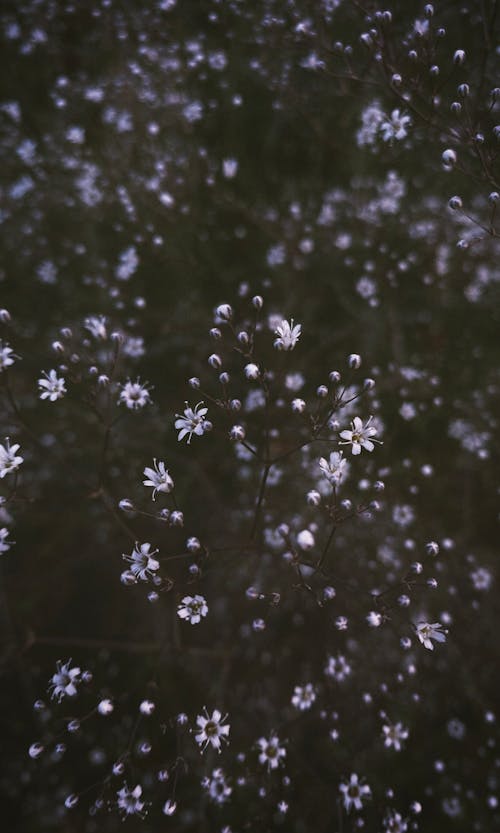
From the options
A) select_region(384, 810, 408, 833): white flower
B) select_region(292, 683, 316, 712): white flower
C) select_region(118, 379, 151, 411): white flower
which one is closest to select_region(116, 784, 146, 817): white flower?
select_region(292, 683, 316, 712): white flower

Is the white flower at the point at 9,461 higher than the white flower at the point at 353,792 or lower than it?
higher


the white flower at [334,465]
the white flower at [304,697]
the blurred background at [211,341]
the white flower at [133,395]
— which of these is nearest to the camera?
the white flower at [334,465]

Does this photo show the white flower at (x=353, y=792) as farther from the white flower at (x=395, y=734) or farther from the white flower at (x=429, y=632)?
the white flower at (x=429, y=632)

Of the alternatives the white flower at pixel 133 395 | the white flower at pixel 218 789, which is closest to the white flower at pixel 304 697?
the white flower at pixel 218 789

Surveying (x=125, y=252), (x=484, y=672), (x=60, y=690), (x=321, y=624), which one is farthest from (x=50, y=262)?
(x=484, y=672)

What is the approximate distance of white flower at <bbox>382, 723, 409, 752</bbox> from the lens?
229 cm

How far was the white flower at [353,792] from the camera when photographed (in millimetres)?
2225

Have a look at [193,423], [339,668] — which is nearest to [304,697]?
[339,668]

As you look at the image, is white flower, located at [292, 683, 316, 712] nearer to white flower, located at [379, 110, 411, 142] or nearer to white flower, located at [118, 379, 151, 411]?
white flower, located at [118, 379, 151, 411]

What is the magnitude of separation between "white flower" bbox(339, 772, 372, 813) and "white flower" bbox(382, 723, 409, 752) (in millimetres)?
205

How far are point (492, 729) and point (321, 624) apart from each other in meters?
1.11

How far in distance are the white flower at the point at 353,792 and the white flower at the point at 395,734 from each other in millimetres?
205

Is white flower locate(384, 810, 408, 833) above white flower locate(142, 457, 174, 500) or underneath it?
underneath

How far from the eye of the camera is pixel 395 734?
8.00 feet
